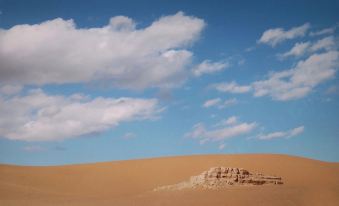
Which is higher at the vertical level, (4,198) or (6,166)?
(6,166)

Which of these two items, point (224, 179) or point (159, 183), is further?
point (159, 183)

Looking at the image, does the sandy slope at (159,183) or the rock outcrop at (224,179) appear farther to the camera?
the rock outcrop at (224,179)

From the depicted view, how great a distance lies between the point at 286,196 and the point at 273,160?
71.8 feet

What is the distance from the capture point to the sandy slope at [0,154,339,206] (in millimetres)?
21359

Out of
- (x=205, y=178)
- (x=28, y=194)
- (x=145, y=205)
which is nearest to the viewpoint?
(x=145, y=205)

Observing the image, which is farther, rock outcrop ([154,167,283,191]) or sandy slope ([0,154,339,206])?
rock outcrop ([154,167,283,191])

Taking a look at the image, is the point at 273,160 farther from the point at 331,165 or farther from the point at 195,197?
the point at 195,197

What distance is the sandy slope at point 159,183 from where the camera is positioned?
21359 millimetres

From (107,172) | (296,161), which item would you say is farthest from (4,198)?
(296,161)

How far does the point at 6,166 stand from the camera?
146ft

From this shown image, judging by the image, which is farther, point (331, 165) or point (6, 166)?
point (6, 166)

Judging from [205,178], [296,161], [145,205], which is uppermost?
[296,161]

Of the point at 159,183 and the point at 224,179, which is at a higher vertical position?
the point at 159,183

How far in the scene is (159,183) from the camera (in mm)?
37781
